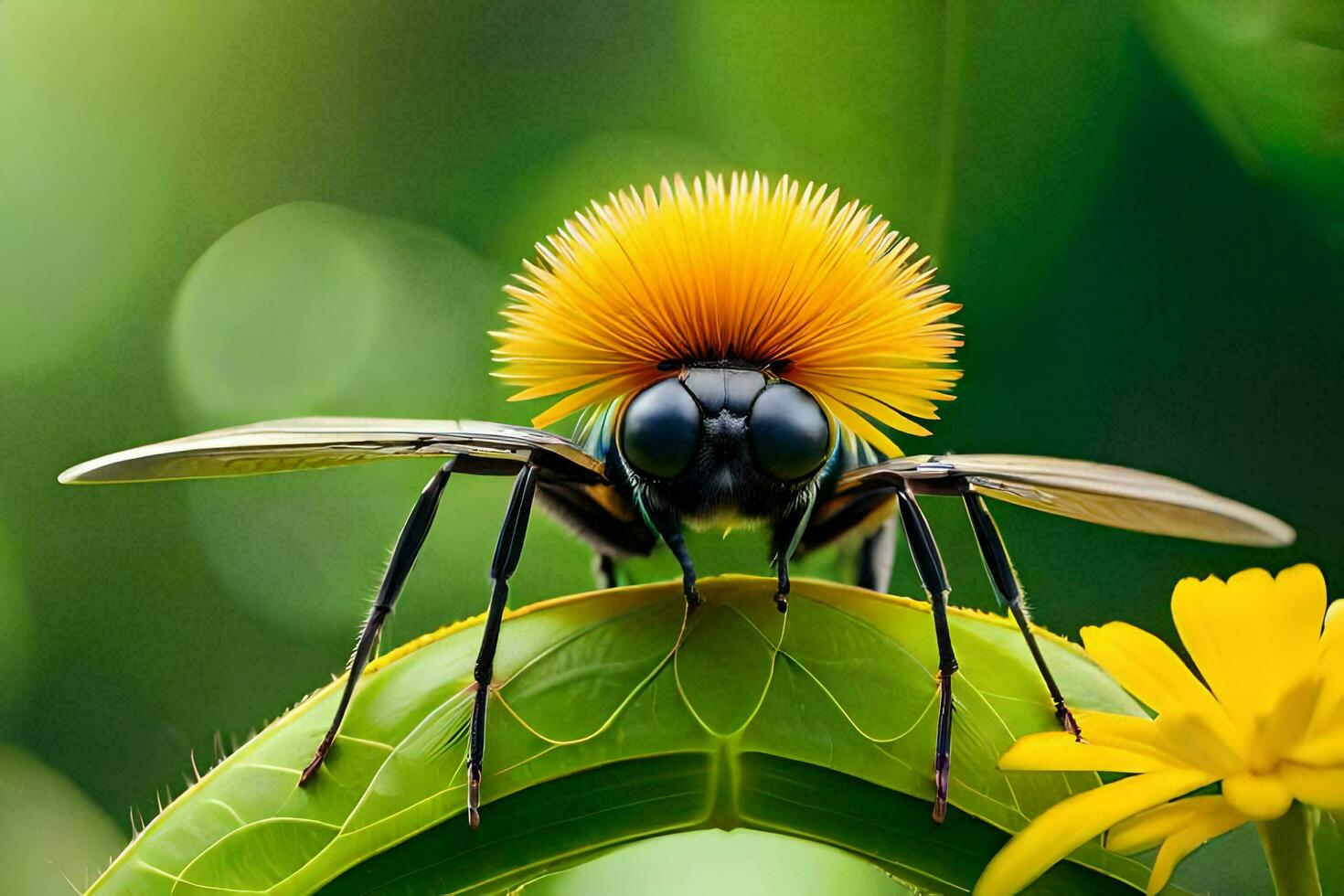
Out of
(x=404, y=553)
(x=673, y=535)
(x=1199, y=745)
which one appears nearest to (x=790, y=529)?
(x=673, y=535)

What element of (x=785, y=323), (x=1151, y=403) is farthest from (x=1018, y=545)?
(x=785, y=323)

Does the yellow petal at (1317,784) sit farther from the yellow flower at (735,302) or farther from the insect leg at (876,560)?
the insect leg at (876,560)

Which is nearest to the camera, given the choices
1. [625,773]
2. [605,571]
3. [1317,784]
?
[1317,784]

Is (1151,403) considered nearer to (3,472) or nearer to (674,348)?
(674,348)

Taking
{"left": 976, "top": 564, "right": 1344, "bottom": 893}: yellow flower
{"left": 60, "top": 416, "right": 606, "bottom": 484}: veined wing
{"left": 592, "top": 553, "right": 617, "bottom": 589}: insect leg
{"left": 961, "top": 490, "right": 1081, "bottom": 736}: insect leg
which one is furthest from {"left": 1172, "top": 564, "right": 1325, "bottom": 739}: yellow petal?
{"left": 592, "top": 553, "right": 617, "bottom": 589}: insect leg

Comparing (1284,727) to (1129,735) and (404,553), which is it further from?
(404,553)

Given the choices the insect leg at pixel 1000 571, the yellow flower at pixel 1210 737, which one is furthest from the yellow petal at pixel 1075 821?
the insect leg at pixel 1000 571
